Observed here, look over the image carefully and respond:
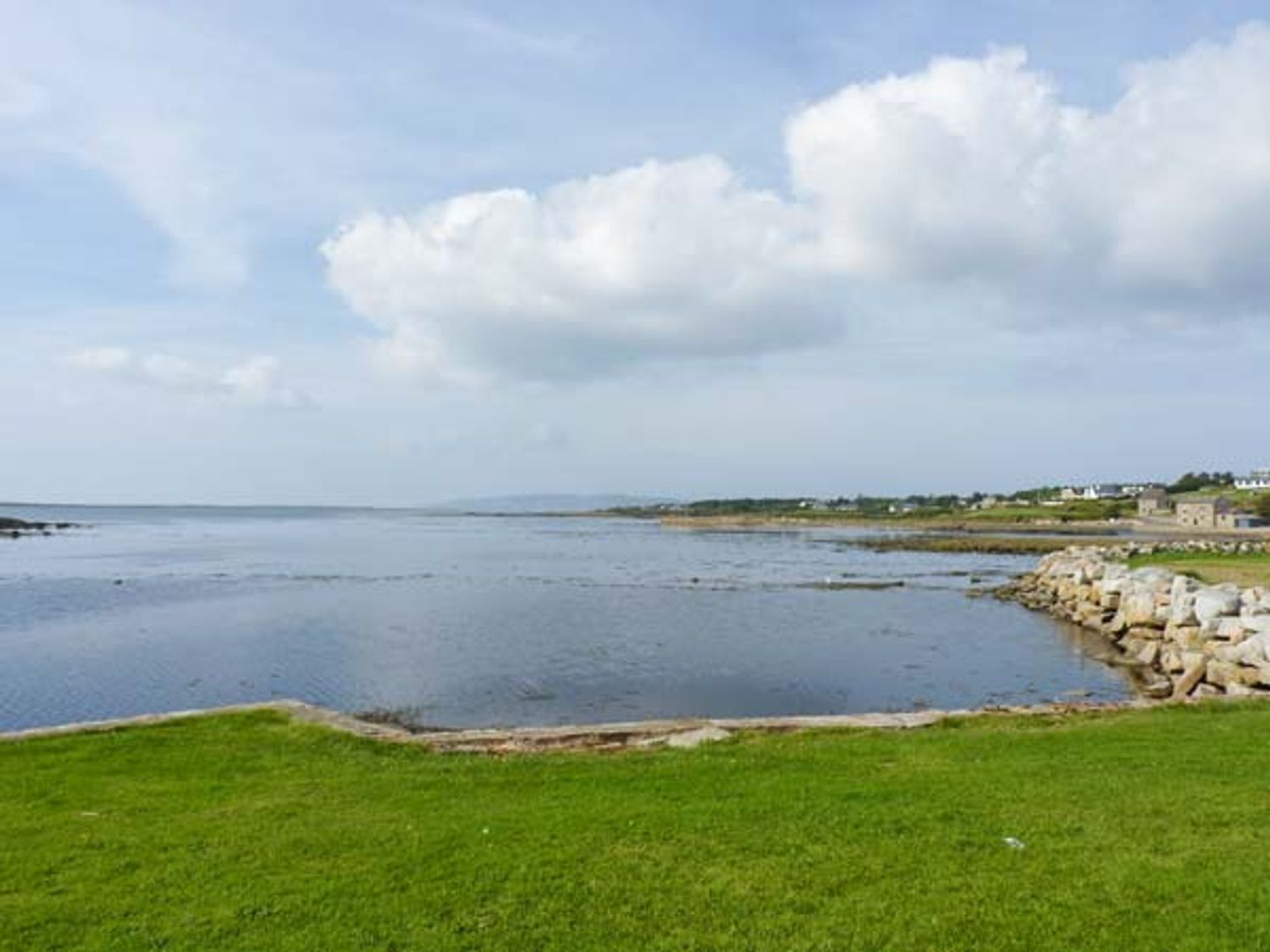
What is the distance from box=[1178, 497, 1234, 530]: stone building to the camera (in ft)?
311

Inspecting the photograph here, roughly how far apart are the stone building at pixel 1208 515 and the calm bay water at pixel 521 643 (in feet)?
145

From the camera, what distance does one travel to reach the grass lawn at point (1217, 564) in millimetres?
35500

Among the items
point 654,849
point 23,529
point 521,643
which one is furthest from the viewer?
point 23,529

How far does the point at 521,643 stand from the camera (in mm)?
31328

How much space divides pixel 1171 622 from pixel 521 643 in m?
19.0

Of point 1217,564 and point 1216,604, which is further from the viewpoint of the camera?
point 1217,564

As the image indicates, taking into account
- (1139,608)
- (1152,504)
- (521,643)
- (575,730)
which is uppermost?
(1152,504)

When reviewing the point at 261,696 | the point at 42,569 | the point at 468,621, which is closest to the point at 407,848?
the point at 261,696

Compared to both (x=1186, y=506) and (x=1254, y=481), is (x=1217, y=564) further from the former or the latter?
(x=1254, y=481)

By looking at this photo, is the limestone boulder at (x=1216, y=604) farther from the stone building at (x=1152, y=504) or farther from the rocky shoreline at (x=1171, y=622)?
the stone building at (x=1152, y=504)

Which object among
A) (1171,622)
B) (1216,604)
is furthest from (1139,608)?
(1216,604)

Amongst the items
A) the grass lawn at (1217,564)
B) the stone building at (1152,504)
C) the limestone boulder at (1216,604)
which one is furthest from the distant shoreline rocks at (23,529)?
the stone building at (1152,504)

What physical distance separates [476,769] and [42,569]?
200 feet

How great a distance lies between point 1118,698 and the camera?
72.7 ft
